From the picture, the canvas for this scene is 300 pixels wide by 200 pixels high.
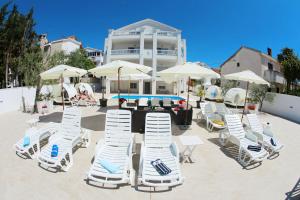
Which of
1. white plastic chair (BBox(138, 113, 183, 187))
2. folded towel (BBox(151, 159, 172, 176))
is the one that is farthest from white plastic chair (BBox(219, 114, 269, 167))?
folded towel (BBox(151, 159, 172, 176))

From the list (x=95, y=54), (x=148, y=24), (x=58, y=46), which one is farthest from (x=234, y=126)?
(x=95, y=54)

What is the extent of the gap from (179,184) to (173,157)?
30.3 inches

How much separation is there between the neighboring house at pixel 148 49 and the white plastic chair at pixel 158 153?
2523cm

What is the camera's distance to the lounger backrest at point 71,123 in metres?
6.61

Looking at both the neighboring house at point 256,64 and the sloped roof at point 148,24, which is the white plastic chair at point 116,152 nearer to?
the neighboring house at point 256,64

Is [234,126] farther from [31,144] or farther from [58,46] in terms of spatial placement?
[58,46]

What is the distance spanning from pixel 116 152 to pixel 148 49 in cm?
2902

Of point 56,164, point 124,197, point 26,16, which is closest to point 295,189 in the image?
point 124,197

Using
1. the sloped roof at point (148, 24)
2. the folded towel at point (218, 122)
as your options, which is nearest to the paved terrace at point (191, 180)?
the folded towel at point (218, 122)

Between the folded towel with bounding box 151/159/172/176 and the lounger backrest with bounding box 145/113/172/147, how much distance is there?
0.97 m

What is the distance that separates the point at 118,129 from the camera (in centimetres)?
609

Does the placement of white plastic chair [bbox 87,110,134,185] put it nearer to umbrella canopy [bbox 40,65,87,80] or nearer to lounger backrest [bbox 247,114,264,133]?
lounger backrest [bbox 247,114,264,133]

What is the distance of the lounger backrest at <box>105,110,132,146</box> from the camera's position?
19.5ft

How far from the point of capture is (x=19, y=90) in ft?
45.8
